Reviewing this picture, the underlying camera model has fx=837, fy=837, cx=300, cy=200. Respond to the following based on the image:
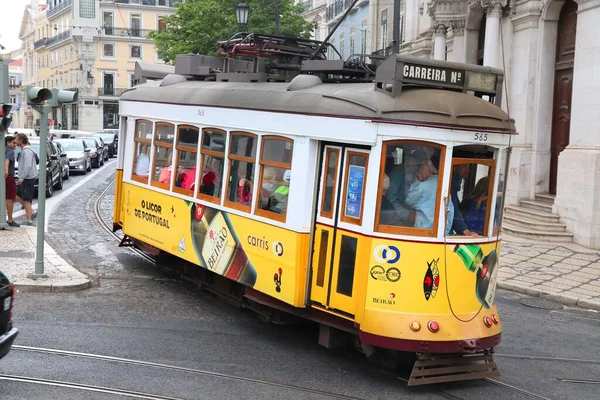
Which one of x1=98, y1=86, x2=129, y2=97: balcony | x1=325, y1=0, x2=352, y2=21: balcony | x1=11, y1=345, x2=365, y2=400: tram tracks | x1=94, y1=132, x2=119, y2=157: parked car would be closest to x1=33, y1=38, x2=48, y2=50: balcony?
x1=98, y1=86, x2=129, y2=97: balcony

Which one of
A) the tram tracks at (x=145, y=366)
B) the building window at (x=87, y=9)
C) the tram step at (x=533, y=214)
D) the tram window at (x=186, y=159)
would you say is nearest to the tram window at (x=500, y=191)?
the tram tracks at (x=145, y=366)

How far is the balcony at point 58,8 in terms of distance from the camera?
83.2 meters

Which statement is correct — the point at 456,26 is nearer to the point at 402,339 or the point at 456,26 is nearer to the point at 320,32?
the point at 402,339

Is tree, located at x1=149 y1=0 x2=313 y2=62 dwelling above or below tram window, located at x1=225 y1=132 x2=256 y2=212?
above

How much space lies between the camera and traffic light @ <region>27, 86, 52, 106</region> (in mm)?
11492

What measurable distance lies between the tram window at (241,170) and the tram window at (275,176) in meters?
0.22

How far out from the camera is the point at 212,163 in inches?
394

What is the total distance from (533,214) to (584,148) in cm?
199

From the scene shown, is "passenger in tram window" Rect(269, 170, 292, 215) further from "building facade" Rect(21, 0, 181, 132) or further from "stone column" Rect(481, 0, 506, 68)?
"building facade" Rect(21, 0, 181, 132)

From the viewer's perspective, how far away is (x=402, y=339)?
294 inches

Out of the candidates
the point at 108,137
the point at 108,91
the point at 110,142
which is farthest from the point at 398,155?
the point at 108,91

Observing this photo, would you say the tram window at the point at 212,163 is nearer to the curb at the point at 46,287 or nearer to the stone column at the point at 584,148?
the curb at the point at 46,287

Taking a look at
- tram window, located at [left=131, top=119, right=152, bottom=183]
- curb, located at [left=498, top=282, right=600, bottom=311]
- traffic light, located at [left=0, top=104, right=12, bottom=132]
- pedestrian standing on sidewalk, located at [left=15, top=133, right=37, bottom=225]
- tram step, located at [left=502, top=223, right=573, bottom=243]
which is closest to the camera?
tram window, located at [left=131, top=119, right=152, bottom=183]

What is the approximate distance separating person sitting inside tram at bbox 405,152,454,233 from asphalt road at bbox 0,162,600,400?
1.55m
